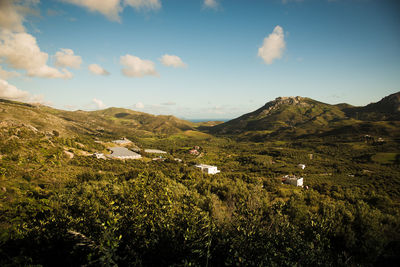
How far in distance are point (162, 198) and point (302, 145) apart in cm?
18889

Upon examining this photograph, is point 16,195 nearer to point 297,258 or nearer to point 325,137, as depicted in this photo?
point 297,258

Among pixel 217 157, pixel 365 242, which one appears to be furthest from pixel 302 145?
pixel 365 242

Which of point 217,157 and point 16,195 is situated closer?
point 16,195

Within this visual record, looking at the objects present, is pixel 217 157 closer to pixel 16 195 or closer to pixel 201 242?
pixel 16 195

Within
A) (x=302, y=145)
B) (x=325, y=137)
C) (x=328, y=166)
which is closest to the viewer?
(x=328, y=166)

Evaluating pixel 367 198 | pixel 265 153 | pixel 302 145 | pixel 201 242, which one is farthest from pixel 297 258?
pixel 302 145

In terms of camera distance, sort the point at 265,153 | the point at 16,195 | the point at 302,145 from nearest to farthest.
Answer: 1. the point at 16,195
2. the point at 265,153
3. the point at 302,145

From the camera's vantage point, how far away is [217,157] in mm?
142125

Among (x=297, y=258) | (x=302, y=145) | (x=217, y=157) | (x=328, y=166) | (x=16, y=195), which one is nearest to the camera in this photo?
(x=297, y=258)

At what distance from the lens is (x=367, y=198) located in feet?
163

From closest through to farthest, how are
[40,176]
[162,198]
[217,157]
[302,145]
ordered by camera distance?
[162,198]
[40,176]
[217,157]
[302,145]

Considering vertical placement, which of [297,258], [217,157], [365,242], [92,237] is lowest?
[217,157]

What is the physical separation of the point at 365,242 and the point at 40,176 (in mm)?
63423

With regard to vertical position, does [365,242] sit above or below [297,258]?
below
